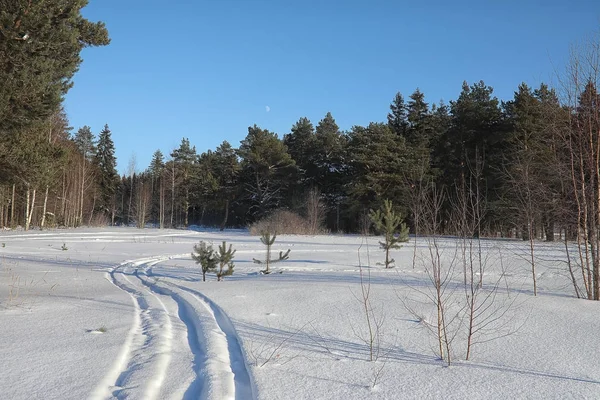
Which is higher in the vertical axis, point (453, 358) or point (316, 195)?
point (316, 195)

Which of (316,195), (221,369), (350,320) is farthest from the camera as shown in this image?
(316,195)

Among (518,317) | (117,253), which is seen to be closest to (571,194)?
(518,317)

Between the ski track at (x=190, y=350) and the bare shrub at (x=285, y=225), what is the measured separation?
2297cm

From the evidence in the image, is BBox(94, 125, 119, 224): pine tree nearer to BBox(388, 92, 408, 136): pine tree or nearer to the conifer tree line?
the conifer tree line

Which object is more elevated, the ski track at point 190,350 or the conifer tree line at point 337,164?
the conifer tree line at point 337,164

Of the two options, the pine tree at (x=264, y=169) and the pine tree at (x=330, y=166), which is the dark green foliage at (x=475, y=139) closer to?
the pine tree at (x=330, y=166)

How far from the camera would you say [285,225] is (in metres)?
31.2

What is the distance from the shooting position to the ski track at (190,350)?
10.4 feet

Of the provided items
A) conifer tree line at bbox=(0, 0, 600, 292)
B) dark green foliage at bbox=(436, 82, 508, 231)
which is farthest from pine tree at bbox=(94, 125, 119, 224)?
dark green foliage at bbox=(436, 82, 508, 231)

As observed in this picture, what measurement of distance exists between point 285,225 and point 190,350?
26905 mm

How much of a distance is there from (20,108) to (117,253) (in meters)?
11.1

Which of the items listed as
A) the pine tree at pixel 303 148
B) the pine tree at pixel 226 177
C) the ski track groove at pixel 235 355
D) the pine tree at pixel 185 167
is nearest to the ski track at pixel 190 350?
the ski track groove at pixel 235 355

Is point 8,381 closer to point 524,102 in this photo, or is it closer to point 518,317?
point 518,317

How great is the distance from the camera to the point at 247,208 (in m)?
45.9
